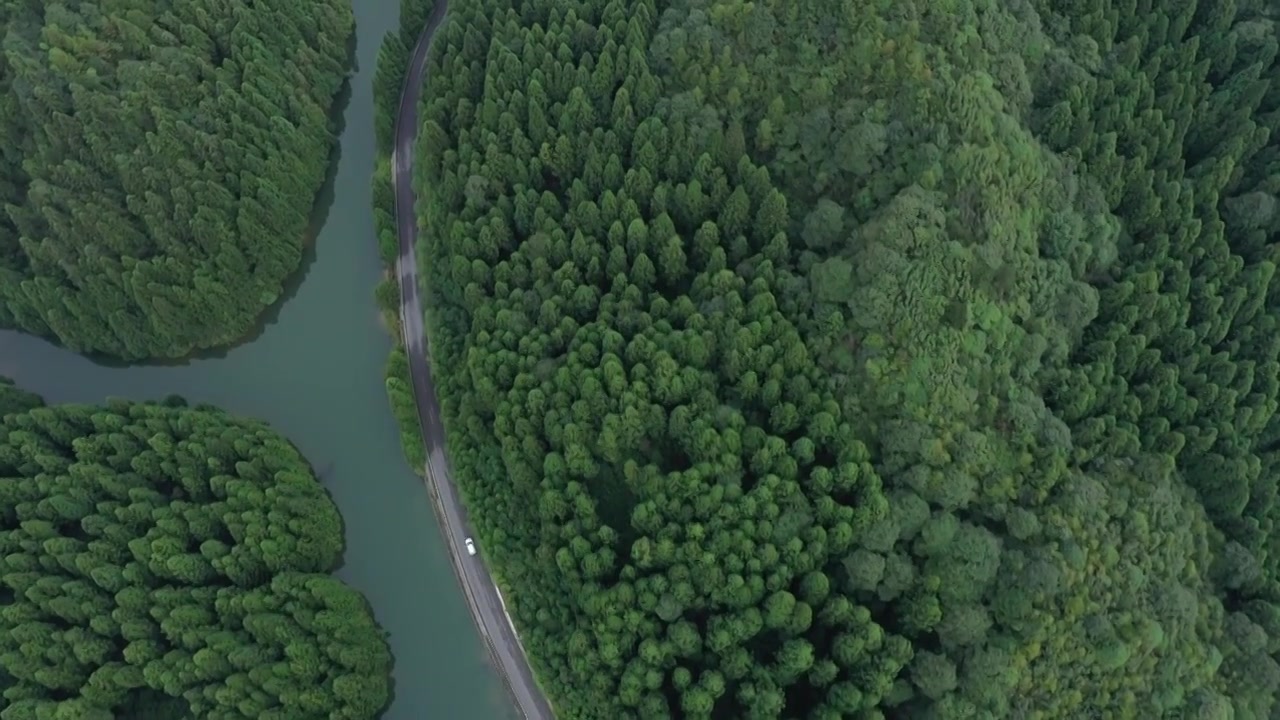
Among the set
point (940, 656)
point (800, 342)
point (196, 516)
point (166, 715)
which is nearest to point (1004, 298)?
point (800, 342)

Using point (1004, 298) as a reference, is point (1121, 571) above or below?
below

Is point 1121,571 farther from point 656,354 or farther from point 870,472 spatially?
point 656,354

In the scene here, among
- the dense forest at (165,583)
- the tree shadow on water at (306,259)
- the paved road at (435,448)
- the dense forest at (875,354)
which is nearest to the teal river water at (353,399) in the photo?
the tree shadow on water at (306,259)

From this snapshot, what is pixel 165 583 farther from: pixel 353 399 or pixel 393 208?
pixel 393 208

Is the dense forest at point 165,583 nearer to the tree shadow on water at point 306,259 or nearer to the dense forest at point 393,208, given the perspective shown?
the tree shadow on water at point 306,259

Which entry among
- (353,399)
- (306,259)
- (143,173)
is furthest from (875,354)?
(143,173)

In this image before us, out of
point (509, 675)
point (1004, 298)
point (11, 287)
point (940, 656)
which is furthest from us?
point (11, 287)

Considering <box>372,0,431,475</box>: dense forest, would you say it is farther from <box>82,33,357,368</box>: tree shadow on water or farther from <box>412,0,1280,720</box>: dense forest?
<box>82,33,357,368</box>: tree shadow on water
